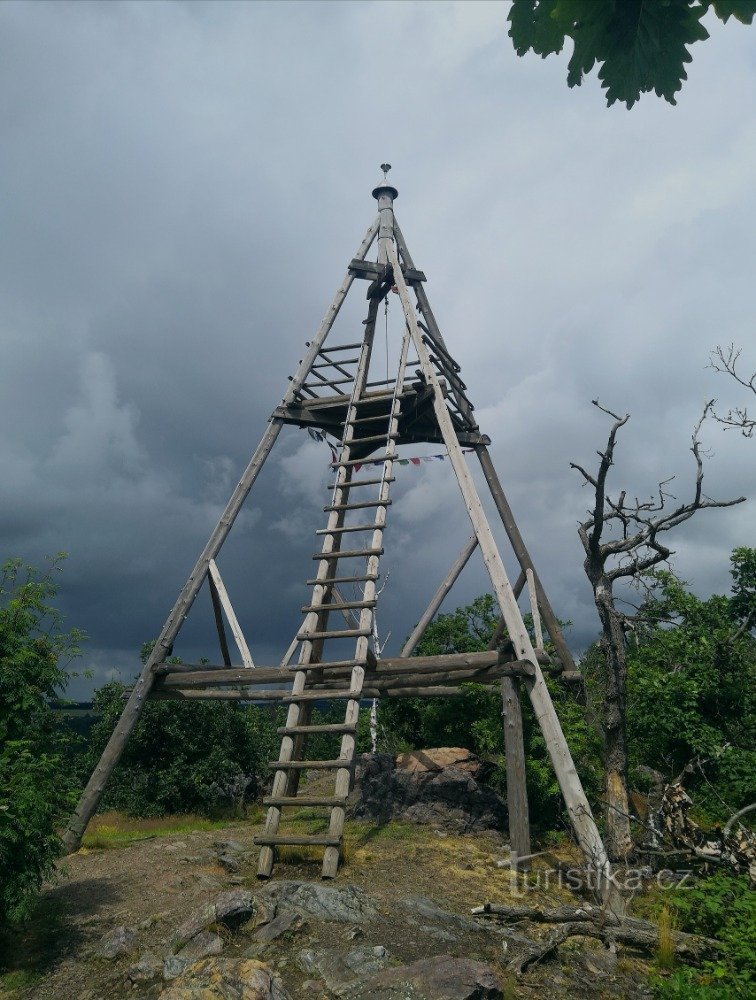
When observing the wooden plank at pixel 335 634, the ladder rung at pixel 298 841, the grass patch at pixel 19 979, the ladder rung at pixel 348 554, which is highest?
the ladder rung at pixel 348 554

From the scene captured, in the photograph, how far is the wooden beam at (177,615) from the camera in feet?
A: 28.3

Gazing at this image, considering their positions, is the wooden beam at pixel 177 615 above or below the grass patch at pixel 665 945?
above

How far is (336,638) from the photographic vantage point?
7910mm

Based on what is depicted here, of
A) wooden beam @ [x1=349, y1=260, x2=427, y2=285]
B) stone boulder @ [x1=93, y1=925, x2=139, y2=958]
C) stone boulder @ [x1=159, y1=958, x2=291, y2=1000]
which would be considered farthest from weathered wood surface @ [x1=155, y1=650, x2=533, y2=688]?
wooden beam @ [x1=349, y1=260, x2=427, y2=285]

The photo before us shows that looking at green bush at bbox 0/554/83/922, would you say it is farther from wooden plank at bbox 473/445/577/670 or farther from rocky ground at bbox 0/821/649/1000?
wooden plank at bbox 473/445/577/670

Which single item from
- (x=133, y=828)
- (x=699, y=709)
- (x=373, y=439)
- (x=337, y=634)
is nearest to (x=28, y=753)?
(x=337, y=634)

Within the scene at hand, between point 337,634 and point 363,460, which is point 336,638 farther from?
point 363,460

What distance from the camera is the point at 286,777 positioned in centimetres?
731

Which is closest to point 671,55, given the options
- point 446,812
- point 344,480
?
point 344,480

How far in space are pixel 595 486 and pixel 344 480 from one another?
11.6 ft

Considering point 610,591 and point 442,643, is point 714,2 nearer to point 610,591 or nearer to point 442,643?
point 610,591

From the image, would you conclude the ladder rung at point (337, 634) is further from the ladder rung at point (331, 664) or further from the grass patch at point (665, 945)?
the grass patch at point (665, 945)

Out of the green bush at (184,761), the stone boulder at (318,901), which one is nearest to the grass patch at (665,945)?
the stone boulder at (318,901)

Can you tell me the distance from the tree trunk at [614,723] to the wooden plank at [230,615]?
15.4 ft
